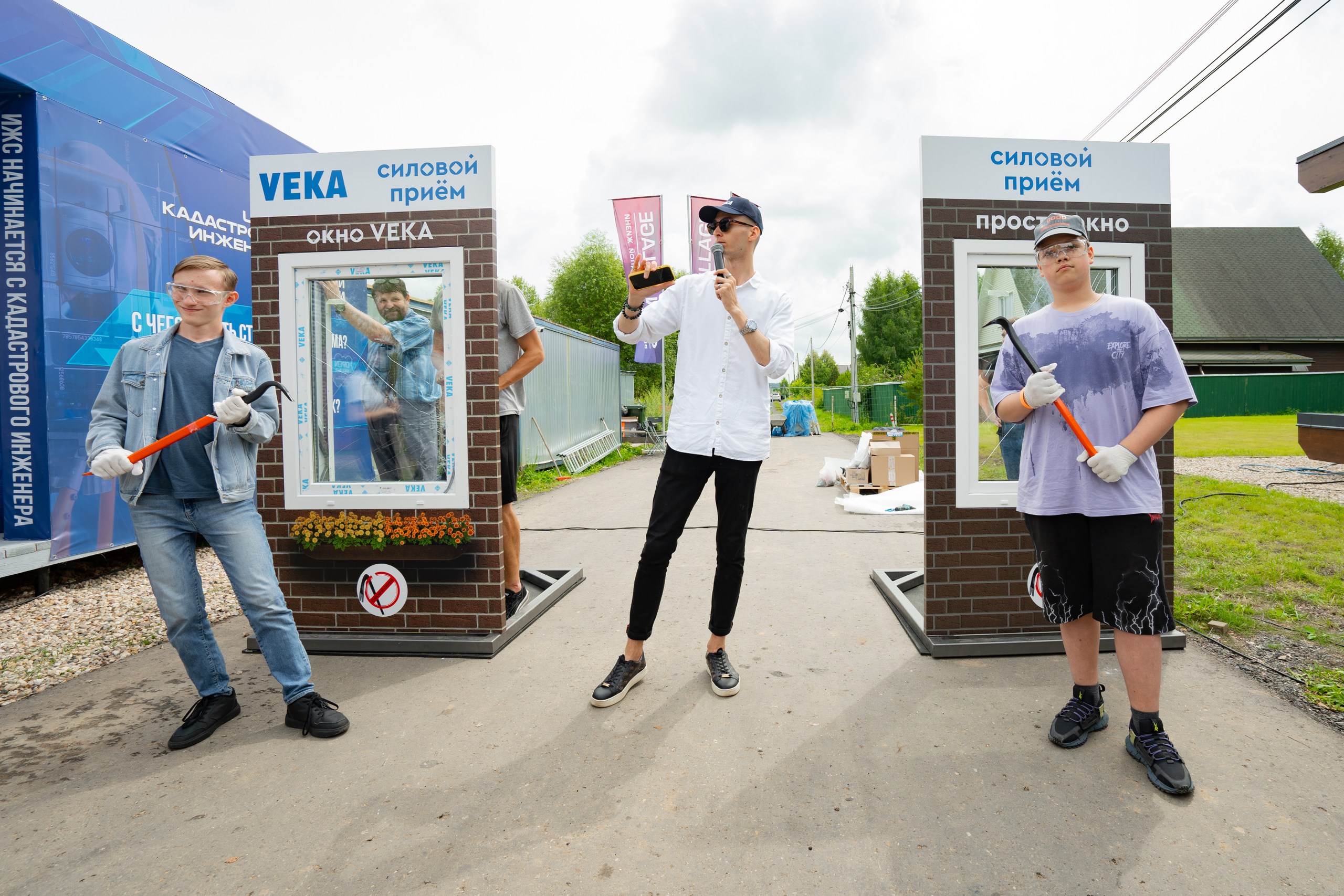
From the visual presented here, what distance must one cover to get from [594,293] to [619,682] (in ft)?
116

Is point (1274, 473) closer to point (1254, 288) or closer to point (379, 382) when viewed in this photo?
point (379, 382)

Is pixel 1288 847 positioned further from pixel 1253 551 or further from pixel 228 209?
pixel 228 209

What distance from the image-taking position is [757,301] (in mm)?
3238

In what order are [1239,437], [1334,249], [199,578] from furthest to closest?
1. [1334,249]
2. [1239,437]
3. [199,578]

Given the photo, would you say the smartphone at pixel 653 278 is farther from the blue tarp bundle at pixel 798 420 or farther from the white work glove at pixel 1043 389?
the blue tarp bundle at pixel 798 420

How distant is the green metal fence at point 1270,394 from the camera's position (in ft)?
100

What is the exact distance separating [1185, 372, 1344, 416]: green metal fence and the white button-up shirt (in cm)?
3473

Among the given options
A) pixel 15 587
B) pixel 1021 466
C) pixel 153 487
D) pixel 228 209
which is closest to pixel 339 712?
pixel 153 487

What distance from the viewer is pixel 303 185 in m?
3.95

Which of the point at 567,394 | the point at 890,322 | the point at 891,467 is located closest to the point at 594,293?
the point at 567,394

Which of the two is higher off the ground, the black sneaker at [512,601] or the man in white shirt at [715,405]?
the man in white shirt at [715,405]

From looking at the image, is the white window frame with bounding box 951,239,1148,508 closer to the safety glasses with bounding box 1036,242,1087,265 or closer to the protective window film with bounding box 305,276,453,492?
the safety glasses with bounding box 1036,242,1087,265

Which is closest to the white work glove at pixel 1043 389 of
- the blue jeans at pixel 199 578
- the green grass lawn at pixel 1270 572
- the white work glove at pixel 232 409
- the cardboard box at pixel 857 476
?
the green grass lawn at pixel 1270 572

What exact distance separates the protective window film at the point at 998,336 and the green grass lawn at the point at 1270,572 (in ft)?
4.98
